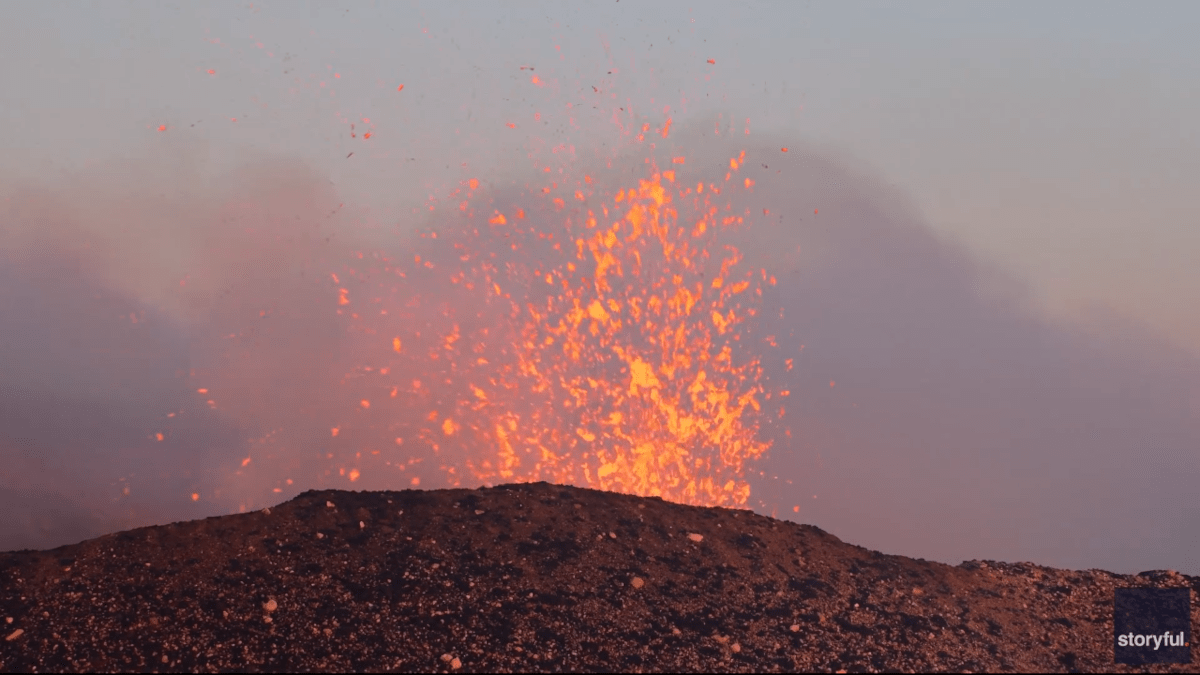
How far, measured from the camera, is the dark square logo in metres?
16.4

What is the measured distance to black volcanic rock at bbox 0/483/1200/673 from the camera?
13586mm

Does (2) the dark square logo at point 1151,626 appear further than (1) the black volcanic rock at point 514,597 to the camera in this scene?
Yes

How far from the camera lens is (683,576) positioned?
1641 cm

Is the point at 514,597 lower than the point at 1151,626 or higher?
lower

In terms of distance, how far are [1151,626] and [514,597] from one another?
12.4m

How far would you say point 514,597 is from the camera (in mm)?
14945

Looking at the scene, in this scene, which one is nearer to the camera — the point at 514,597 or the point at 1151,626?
the point at 514,597

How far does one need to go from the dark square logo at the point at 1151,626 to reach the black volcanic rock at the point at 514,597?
29 cm

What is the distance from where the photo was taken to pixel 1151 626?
17.5 m

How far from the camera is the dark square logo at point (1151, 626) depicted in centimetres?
1642

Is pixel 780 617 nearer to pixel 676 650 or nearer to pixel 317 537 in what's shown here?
pixel 676 650

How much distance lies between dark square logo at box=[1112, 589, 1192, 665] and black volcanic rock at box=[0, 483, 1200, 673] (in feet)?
0.96

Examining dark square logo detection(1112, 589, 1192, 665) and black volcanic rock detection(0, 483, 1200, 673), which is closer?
black volcanic rock detection(0, 483, 1200, 673)

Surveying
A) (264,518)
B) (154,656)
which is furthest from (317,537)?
(154,656)
